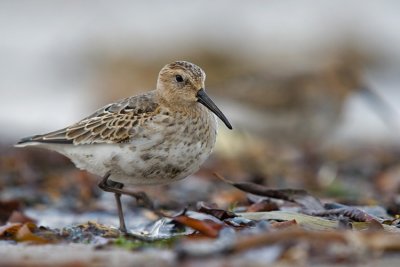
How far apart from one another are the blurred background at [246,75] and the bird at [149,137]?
6.58 ft

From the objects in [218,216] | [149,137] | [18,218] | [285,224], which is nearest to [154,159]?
[149,137]

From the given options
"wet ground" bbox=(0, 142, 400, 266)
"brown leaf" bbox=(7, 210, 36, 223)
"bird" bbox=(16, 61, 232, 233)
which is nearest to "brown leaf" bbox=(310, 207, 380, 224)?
"wet ground" bbox=(0, 142, 400, 266)

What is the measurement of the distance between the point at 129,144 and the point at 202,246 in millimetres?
1799

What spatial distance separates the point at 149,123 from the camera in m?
5.19

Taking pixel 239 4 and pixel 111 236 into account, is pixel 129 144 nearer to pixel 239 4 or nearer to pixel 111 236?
pixel 111 236

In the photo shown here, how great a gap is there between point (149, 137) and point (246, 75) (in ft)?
21.2

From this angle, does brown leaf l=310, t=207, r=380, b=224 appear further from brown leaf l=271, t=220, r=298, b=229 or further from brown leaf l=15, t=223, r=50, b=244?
brown leaf l=15, t=223, r=50, b=244

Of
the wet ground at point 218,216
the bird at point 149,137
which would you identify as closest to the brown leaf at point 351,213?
the wet ground at point 218,216

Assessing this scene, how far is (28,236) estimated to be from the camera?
14.5ft

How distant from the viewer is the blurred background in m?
9.66

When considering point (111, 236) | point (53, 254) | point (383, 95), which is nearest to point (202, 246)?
point (53, 254)

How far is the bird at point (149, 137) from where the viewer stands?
16.7ft

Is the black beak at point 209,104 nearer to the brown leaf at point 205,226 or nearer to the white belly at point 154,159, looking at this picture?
the white belly at point 154,159

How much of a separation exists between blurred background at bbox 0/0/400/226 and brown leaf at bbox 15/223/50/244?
289cm
